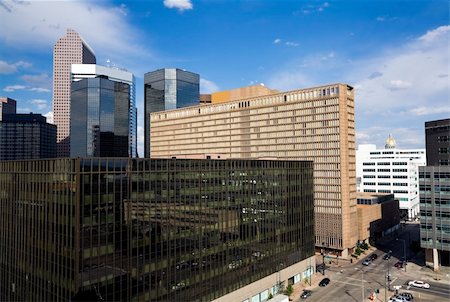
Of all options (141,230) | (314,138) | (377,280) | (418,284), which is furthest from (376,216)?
(141,230)

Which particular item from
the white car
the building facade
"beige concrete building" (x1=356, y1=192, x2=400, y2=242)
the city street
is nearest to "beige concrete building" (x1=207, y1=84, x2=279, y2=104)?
"beige concrete building" (x1=356, y1=192, x2=400, y2=242)

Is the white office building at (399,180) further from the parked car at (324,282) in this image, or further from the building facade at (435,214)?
the parked car at (324,282)

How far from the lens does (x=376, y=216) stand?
134000 mm

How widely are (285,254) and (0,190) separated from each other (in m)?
64.2

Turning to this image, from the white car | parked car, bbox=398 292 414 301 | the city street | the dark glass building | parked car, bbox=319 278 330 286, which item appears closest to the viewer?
the dark glass building

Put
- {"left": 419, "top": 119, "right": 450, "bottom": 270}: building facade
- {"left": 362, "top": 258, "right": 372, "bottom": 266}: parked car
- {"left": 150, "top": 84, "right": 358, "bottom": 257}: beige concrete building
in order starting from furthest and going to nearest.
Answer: {"left": 150, "top": 84, "right": 358, "bottom": 257}: beige concrete building → {"left": 362, "top": 258, "right": 372, "bottom": 266}: parked car → {"left": 419, "top": 119, "right": 450, "bottom": 270}: building facade

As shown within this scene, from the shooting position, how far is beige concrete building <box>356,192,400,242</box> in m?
124

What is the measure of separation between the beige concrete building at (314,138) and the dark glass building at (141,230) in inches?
1450

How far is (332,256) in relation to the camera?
116188 mm

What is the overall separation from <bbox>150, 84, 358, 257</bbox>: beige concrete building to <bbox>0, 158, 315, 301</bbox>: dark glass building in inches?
1450

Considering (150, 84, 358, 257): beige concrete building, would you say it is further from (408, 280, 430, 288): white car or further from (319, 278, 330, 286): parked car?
(408, 280, 430, 288): white car

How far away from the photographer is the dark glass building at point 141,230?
5069cm

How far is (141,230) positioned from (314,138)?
80.0 m

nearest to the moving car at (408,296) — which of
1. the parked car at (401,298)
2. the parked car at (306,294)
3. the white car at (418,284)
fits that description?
the parked car at (401,298)
